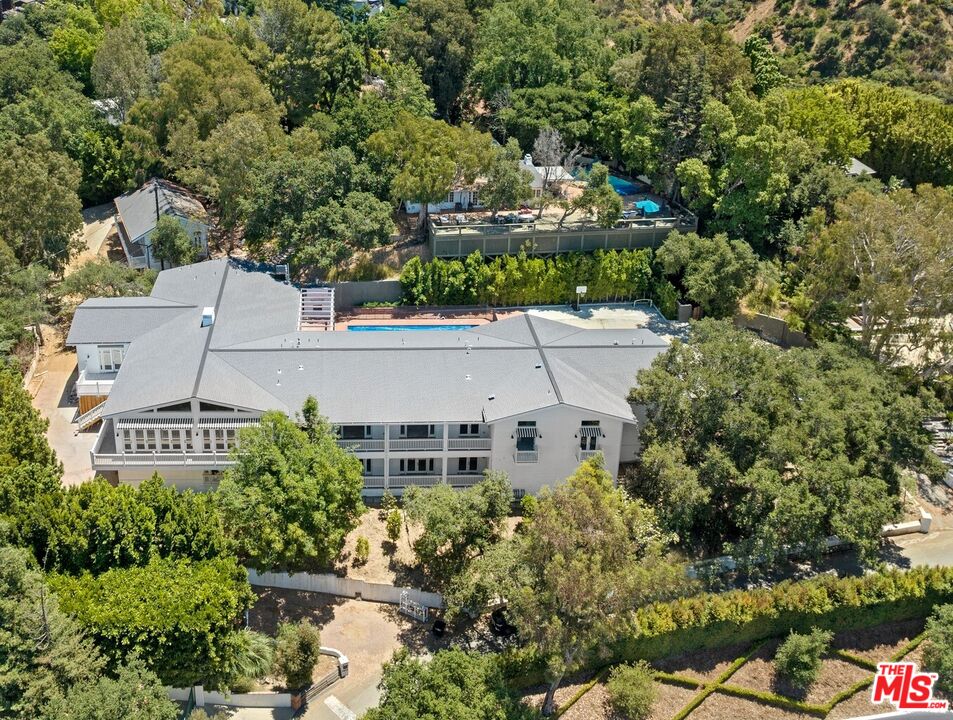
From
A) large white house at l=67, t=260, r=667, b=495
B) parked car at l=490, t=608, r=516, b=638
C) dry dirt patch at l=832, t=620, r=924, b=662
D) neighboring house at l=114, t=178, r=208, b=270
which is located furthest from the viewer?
neighboring house at l=114, t=178, r=208, b=270

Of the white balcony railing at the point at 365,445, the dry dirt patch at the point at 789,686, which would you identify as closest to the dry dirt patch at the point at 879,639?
the dry dirt patch at the point at 789,686

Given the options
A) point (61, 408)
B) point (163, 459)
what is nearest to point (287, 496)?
point (163, 459)

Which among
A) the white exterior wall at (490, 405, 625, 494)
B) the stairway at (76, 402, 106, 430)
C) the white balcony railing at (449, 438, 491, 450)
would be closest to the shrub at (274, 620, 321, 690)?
the white balcony railing at (449, 438, 491, 450)

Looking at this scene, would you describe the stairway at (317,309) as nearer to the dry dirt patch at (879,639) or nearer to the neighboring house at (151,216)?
the neighboring house at (151,216)

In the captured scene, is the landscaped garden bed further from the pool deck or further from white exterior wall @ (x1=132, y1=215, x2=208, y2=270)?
white exterior wall @ (x1=132, y1=215, x2=208, y2=270)

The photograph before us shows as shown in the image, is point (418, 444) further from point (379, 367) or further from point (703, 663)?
point (703, 663)
